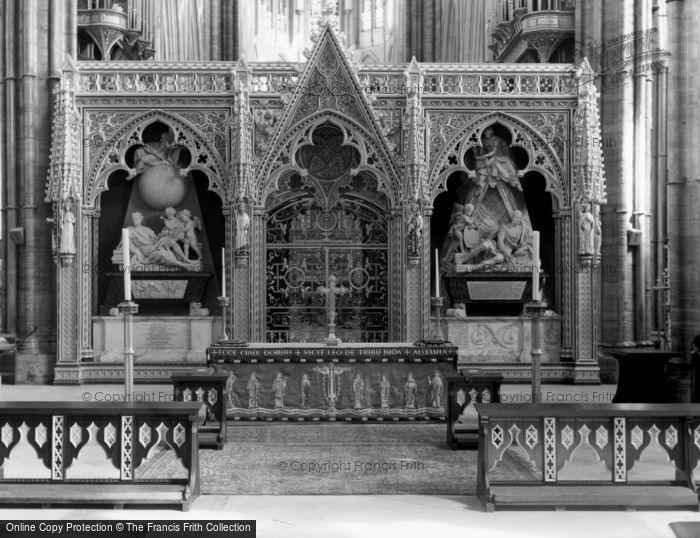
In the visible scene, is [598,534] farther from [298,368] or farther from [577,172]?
[577,172]

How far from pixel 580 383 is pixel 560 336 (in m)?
1.10

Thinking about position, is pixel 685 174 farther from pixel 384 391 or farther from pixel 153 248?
pixel 153 248

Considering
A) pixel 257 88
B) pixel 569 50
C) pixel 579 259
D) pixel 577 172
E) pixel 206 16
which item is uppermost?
pixel 206 16

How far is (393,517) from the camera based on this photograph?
730 cm

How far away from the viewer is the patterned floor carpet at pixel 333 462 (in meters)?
8.64

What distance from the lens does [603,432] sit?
7.89 meters

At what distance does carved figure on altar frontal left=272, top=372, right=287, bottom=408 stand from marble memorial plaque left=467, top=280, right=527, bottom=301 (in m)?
6.57

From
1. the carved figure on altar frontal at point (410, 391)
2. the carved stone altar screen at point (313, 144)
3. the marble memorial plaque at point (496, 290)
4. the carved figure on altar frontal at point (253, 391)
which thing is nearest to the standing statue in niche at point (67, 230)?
the carved stone altar screen at point (313, 144)

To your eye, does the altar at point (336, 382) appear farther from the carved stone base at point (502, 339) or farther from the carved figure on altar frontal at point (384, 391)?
the carved stone base at point (502, 339)

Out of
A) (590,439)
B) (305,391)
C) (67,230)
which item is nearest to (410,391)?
(305,391)

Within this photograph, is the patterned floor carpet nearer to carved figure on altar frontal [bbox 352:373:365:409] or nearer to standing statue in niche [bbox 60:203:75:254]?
carved figure on altar frontal [bbox 352:373:365:409]

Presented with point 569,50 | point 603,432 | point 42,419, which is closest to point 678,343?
point 603,432

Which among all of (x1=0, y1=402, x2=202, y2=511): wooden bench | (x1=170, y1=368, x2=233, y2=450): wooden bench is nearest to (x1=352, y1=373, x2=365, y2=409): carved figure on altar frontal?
(x1=170, y1=368, x2=233, y2=450): wooden bench

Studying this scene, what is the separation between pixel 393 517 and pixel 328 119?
11.7 m
